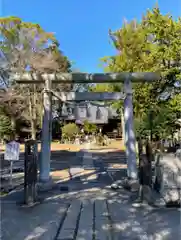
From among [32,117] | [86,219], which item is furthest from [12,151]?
[32,117]

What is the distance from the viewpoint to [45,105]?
643 centimetres

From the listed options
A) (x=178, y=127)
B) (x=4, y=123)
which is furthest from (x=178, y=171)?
(x=4, y=123)

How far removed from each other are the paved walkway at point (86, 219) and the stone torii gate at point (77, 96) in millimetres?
912

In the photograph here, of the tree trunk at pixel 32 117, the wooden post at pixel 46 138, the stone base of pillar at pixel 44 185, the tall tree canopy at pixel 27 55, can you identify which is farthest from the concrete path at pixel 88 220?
the tree trunk at pixel 32 117

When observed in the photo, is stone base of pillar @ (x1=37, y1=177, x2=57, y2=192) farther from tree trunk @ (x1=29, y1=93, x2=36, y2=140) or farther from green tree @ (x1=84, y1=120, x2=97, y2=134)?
green tree @ (x1=84, y1=120, x2=97, y2=134)

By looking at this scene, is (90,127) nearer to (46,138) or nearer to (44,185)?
(46,138)

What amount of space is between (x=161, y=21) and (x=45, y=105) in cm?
830

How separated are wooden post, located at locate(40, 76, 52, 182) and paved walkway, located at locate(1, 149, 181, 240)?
2.17ft

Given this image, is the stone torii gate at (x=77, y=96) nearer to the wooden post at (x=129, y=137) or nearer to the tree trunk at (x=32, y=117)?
the wooden post at (x=129, y=137)

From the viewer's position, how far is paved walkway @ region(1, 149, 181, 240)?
338cm

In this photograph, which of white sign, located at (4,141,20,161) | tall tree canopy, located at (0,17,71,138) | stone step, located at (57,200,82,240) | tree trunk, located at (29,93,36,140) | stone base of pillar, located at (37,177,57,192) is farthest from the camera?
tree trunk, located at (29,93,36,140)

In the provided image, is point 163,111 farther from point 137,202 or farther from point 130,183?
point 137,202

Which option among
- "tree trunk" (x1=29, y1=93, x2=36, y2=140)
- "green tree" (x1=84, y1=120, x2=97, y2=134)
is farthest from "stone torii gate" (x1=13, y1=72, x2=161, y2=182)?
"green tree" (x1=84, y1=120, x2=97, y2=134)

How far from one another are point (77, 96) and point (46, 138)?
132cm
